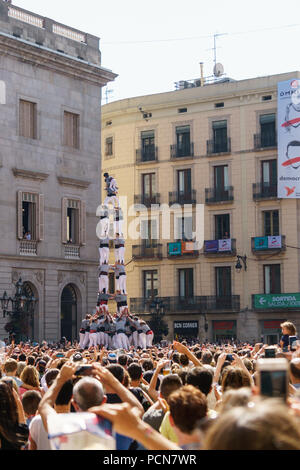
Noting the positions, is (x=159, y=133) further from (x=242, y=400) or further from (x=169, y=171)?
(x=242, y=400)

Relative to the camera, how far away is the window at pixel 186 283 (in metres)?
49.5

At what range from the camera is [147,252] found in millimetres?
50406

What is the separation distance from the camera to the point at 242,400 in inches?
134

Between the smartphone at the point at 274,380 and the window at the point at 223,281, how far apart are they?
45377 millimetres

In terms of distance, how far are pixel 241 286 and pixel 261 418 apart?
45.6 metres

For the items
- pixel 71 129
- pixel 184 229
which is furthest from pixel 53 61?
pixel 184 229

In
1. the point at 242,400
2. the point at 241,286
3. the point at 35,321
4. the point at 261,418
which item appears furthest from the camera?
the point at 241,286

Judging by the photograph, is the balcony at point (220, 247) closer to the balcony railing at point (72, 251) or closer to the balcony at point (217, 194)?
the balcony at point (217, 194)

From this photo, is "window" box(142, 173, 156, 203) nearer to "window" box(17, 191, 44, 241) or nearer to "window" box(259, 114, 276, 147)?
"window" box(259, 114, 276, 147)

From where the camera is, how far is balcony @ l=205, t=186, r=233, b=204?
160 ft

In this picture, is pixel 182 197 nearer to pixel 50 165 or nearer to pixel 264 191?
pixel 264 191

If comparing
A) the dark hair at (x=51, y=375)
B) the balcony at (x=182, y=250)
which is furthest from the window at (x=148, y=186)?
the dark hair at (x=51, y=375)

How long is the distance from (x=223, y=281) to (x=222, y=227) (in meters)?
3.03
